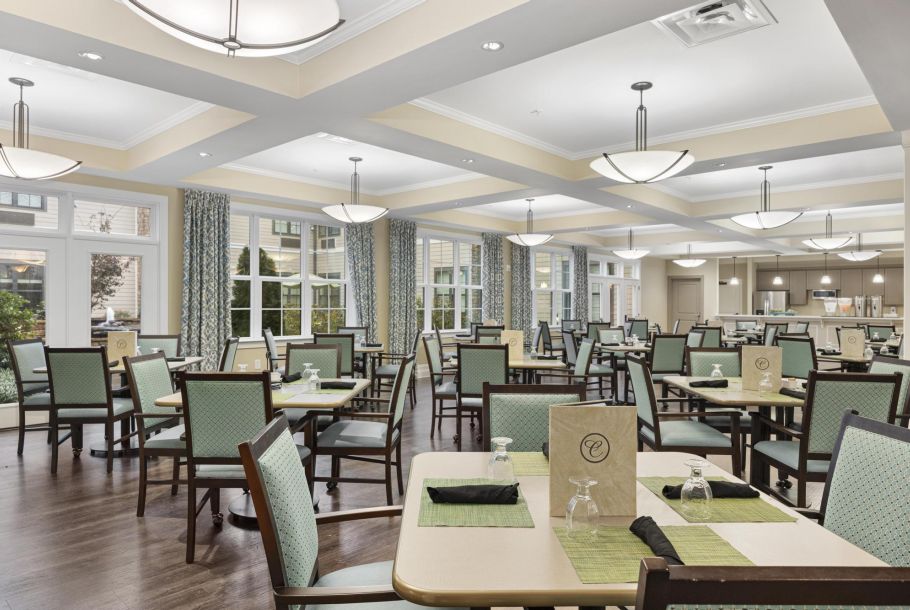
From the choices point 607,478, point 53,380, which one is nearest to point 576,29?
point 607,478

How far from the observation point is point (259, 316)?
847 centimetres

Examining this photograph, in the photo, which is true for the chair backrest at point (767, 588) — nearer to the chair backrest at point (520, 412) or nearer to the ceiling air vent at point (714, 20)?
the chair backrest at point (520, 412)

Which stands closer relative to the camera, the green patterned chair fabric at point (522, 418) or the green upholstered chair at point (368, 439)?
the green patterned chair fabric at point (522, 418)

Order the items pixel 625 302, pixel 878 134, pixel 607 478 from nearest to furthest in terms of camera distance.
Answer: pixel 607 478 < pixel 878 134 < pixel 625 302

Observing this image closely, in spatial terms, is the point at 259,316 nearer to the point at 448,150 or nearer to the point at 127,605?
the point at 448,150

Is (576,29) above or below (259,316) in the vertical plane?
above

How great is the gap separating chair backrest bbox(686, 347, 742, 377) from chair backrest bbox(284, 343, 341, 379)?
3.01 meters

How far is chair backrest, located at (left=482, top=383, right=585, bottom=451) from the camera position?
2506mm

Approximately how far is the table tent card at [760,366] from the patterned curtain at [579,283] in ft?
34.1

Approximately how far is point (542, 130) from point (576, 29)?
277 centimetres

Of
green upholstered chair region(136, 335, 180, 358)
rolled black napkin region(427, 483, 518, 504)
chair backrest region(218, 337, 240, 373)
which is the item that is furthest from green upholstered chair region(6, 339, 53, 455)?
rolled black napkin region(427, 483, 518, 504)

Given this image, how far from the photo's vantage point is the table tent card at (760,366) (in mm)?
3881

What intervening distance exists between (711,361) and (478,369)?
6.61 ft

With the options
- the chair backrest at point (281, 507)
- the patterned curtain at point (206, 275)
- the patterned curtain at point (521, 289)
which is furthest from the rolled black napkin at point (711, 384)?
the patterned curtain at point (521, 289)
